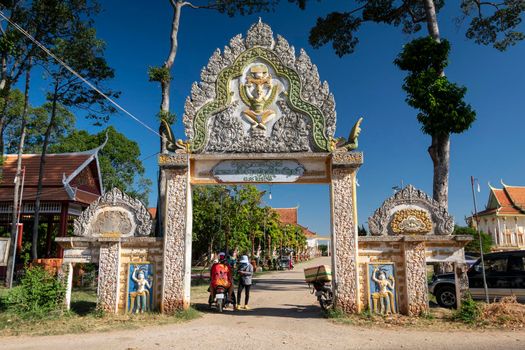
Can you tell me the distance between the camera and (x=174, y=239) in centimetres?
816

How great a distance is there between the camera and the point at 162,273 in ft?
26.5

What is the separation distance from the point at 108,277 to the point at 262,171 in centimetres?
398

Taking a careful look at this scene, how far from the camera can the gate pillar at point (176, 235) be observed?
796 centimetres

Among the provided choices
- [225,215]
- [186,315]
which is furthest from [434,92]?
[225,215]

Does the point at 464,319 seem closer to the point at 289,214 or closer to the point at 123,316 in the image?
the point at 123,316

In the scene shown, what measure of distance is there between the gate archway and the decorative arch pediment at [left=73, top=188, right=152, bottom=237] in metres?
0.55

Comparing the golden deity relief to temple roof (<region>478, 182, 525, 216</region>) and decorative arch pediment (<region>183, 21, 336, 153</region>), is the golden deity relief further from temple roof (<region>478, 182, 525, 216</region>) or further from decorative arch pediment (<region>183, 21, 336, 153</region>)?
temple roof (<region>478, 182, 525, 216</region>)

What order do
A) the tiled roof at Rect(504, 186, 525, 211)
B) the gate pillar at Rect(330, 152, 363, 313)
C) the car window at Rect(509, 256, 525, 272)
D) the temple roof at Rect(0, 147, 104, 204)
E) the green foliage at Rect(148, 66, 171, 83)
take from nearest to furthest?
1. the gate pillar at Rect(330, 152, 363, 313)
2. the car window at Rect(509, 256, 525, 272)
3. the green foliage at Rect(148, 66, 171, 83)
4. the temple roof at Rect(0, 147, 104, 204)
5. the tiled roof at Rect(504, 186, 525, 211)

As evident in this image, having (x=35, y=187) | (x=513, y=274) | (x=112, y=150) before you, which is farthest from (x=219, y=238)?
(x=513, y=274)

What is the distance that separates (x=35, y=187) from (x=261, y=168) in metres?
14.4

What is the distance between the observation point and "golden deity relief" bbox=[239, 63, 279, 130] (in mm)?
8633

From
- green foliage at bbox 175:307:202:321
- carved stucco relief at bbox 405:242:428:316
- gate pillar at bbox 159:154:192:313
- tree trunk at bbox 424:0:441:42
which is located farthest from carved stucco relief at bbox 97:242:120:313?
tree trunk at bbox 424:0:441:42

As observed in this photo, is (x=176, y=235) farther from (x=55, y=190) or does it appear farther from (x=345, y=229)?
(x=55, y=190)

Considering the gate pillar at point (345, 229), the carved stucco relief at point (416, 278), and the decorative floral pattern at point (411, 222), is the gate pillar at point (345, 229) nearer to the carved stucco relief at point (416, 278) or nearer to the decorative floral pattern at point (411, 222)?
the decorative floral pattern at point (411, 222)
